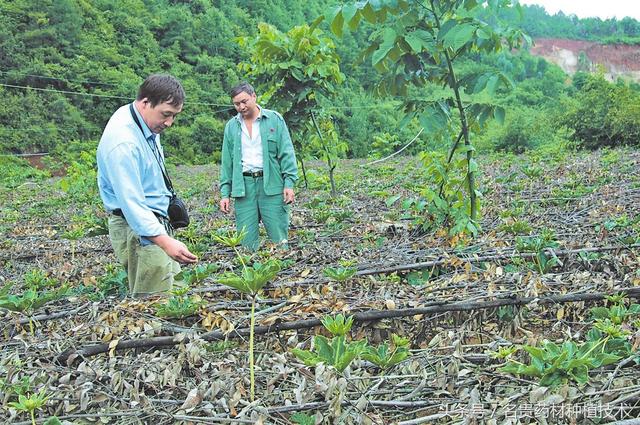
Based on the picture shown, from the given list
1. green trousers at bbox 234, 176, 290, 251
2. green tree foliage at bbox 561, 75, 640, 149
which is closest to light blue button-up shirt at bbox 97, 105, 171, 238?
green trousers at bbox 234, 176, 290, 251

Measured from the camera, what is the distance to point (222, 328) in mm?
2236

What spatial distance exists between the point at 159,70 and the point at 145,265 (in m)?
40.2

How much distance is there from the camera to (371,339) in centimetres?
233

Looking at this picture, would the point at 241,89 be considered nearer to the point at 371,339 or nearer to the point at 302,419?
the point at 371,339

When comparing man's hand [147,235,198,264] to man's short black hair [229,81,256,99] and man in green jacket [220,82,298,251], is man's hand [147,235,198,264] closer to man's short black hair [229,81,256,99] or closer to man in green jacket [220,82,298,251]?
man in green jacket [220,82,298,251]

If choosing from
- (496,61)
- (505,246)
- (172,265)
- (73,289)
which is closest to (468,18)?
(496,61)

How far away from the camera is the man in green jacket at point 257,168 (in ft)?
14.4

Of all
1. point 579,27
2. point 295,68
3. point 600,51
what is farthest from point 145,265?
point 579,27

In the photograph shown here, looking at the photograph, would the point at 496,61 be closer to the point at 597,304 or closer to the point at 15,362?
the point at 597,304

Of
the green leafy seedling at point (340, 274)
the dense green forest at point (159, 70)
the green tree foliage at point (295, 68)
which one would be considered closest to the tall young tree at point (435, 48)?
the green leafy seedling at point (340, 274)

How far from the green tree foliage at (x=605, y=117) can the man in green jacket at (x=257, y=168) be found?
1463 cm

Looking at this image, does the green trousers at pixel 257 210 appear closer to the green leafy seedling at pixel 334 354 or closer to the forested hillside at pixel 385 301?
the forested hillside at pixel 385 301

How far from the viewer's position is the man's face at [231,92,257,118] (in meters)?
4.29

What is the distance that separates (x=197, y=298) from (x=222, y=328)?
303mm
